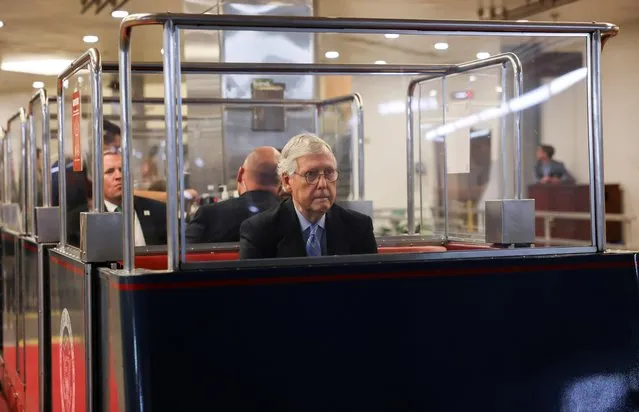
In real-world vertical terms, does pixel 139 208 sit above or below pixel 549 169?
below

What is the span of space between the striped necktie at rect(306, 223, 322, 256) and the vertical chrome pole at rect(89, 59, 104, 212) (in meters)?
0.66

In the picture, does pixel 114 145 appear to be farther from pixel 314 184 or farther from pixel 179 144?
pixel 179 144

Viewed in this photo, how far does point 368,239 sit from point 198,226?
124cm

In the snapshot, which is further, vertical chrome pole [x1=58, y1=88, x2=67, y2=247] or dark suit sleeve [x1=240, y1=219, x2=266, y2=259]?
vertical chrome pole [x1=58, y1=88, x2=67, y2=247]

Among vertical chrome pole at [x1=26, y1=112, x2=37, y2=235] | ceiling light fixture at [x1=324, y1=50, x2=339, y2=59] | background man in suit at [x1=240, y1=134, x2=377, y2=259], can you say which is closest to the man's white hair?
Result: background man in suit at [x1=240, y1=134, x2=377, y2=259]

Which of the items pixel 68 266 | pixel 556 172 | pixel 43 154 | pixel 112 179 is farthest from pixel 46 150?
pixel 556 172

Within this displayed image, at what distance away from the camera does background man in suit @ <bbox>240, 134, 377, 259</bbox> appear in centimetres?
334

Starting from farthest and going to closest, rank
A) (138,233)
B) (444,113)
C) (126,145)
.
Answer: (138,233), (444,113), (126,145)

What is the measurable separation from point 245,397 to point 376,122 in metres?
13.2

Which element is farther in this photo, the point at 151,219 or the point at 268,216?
the point at 151,219

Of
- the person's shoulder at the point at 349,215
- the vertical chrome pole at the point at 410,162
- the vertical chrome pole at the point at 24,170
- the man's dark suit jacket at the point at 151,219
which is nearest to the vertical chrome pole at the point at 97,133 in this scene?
the person's shoulder at the point at 349,215

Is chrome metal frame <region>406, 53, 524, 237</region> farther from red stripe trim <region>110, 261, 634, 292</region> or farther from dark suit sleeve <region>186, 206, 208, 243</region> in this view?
dark suit sleeve <region>186, 206, 208, 243</region>

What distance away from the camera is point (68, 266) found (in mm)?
3707

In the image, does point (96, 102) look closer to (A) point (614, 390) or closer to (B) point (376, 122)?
(A) point (614, 390)
